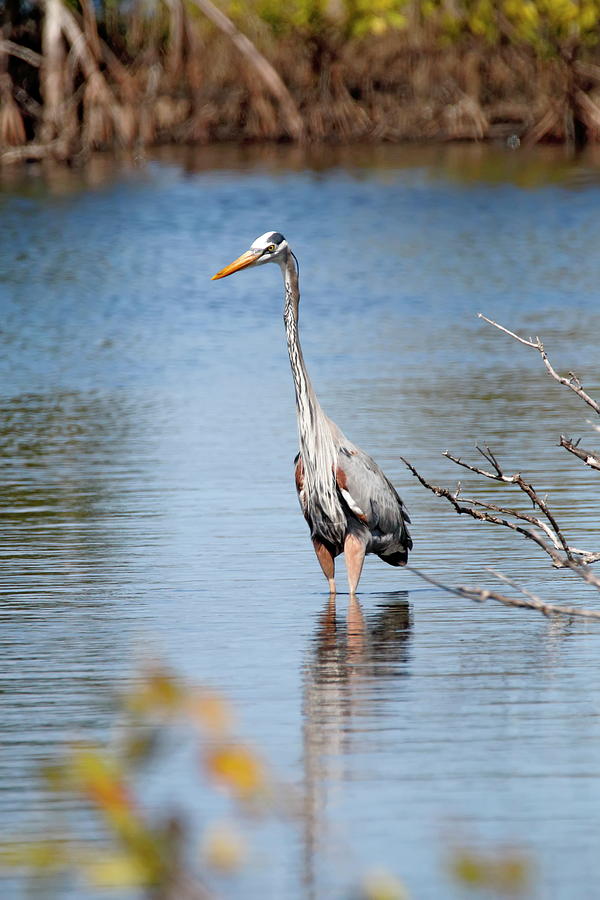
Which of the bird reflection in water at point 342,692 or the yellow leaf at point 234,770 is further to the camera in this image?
the bird reflection in water at point 342,692

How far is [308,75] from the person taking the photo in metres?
43.7

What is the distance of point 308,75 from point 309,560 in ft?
123

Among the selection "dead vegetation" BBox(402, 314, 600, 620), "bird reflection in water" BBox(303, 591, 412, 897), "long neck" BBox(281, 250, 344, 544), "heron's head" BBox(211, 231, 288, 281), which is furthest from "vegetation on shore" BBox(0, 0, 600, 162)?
"dead vegetation" BBox(402, 314, 600, 620)

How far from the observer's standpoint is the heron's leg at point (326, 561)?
6.79 meters

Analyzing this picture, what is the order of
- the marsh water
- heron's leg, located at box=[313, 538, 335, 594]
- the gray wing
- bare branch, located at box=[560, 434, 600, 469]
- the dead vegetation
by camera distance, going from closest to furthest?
the marsh water
the dead vegetation
bare branch, located at box=[560, 434, 600, 469]
the gray wing
heron's leg, located at box=[313, 538, 335, 594]

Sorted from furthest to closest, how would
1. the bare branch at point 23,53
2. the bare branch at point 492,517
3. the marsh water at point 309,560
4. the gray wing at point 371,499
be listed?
the bare branch at point 23,53 < the gray wing at point 371,499 < the bare branch at point 492,517 < the marsh water at point 309,560

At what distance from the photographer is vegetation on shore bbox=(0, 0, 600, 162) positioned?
36.1m

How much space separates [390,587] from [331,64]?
124ft

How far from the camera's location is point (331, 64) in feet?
142

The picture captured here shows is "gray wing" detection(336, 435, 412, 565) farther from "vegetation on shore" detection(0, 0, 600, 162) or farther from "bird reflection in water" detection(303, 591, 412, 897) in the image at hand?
"vegetation on shore" detection(0, 0, 600, 162)

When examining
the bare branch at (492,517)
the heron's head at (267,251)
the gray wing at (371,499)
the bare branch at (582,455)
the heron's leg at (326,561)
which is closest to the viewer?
the bare branch at (492,517)

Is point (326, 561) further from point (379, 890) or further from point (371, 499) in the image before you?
point (379, 890)

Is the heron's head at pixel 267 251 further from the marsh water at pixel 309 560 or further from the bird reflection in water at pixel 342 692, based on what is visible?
the bird reflection in water at pixel 342 692

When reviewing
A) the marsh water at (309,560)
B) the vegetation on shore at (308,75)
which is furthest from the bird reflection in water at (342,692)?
the vegetation on shore at (308,75)
